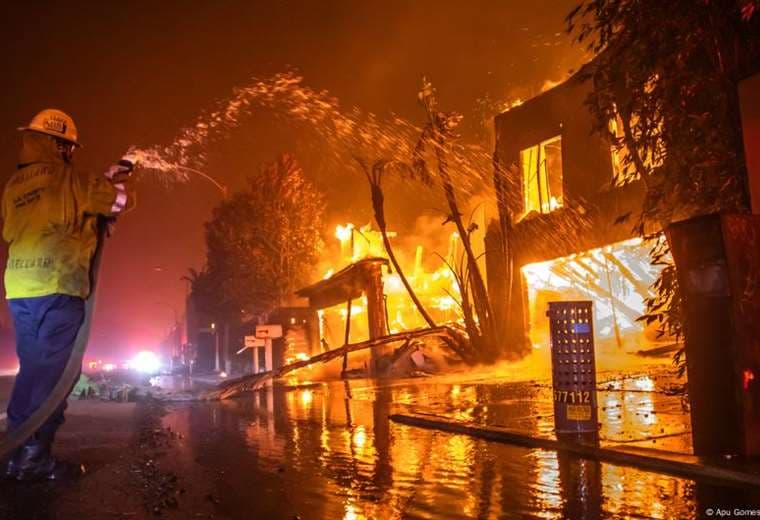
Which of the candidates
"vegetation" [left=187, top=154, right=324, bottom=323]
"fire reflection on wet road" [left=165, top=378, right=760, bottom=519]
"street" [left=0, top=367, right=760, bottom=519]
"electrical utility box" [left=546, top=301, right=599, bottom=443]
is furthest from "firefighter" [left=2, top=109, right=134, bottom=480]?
"vegetation" [left=187, top=154, right=324, bottom=323]

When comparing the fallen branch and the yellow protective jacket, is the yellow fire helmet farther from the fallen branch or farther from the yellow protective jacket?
the fallen branch

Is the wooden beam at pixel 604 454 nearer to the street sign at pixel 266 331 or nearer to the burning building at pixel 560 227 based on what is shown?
the burning building at pixel 560 227

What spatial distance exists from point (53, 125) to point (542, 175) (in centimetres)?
1692

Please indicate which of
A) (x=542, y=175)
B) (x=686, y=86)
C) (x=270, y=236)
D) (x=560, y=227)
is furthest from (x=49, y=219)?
(x=270, y=236)

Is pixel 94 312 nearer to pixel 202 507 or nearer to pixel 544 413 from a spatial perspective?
pixel 202 507

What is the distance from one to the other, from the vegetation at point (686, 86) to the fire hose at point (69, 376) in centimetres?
475

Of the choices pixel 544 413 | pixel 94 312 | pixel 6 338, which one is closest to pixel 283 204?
pixel 544 413

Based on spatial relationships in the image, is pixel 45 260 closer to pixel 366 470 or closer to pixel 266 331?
pixel 366 470

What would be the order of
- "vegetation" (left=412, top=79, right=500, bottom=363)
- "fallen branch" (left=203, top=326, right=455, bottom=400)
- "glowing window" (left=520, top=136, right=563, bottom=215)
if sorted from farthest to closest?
1. "glowing window" (left=520, top=136, right=563, bottom=215)
2. "vegetation" (left=412, top=79, right=500, bottom=363)
3. "fallen branch" (left=203, top=326, right=455, bottom=400)

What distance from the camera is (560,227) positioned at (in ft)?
61.8

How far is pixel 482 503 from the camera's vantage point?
13.4ft

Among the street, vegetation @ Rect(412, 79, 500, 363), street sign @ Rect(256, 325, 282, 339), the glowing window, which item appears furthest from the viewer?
street sign @ Rect(256, 325, 282, 339)

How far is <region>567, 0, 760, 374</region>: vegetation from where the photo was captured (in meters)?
6.02

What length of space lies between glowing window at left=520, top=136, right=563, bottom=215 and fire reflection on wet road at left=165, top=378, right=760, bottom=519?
10857mm
